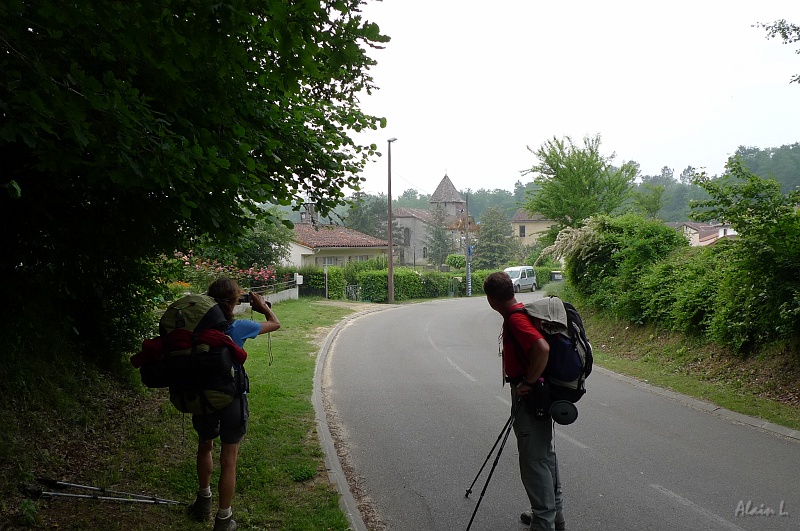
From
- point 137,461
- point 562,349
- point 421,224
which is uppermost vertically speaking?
point 421,224

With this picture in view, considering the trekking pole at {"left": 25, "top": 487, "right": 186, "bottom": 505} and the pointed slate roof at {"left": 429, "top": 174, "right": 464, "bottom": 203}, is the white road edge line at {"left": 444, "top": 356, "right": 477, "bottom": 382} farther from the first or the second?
the pointed slate roof at {"left": 429, "top": 174, "right": 464, "bottom": 203}

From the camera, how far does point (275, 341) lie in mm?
16531

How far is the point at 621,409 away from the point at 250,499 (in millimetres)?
5973

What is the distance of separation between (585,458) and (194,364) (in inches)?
176

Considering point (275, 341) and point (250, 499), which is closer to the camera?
point (250, 499)

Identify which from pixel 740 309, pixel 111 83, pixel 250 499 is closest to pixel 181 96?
pixel 111 83

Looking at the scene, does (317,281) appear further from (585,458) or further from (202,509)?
(202,509)

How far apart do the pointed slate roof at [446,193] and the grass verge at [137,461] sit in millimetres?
75816

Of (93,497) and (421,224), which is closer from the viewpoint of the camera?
(93,497)

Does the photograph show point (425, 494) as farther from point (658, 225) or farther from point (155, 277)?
point (658, 225)

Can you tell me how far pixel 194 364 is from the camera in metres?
4.02

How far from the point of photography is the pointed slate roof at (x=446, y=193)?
273 feet

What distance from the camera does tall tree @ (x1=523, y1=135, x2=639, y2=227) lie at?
25031 mm

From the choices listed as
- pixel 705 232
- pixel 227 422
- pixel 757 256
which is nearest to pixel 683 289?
pixel 757 256
